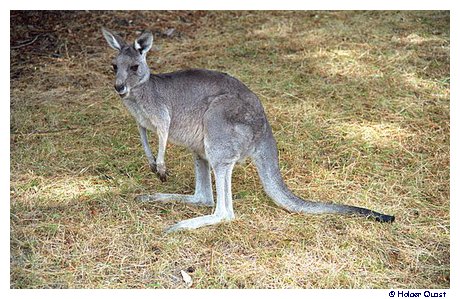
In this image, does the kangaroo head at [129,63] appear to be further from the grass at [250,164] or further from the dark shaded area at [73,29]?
the dark shaded area at [73,29]

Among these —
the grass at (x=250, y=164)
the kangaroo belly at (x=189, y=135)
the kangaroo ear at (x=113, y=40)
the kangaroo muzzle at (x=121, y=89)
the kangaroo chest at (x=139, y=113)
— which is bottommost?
the grass at (x=250, y=164)

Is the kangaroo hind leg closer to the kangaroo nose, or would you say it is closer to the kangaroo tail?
the kangaroo tail

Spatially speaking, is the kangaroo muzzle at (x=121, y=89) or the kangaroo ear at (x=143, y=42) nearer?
the kangaroo muzzle at (x=121, y=89)

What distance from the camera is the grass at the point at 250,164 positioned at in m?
4.06

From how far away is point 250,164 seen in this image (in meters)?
5.59

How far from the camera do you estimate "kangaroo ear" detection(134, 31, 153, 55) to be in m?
4.50

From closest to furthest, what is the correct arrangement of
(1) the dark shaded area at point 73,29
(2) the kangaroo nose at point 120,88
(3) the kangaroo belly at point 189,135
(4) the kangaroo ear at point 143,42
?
(2) the kangaroo nose at point 120,88 < (4) the kangaroo ear at point 143,42 < (3) the kangaroo belly at point 189,135 < (1) the dark shaded area at point 73,29

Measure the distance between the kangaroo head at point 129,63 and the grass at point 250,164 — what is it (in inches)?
37.7

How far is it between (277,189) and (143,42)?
1.50 meters

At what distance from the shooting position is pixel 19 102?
22.3 feet

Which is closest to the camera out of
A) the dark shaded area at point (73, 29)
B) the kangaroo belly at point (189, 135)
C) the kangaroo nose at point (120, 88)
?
the kangaroo nose at point (120, 88)

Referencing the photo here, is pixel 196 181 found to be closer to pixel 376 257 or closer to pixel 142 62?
pixel 142 62

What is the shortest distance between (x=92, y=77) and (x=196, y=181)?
→ 307 centimetres

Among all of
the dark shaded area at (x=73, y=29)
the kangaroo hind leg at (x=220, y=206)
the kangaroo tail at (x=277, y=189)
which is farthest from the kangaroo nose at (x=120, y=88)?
the dark shaded area at (x=73, y=29)
